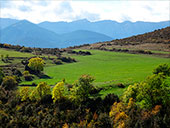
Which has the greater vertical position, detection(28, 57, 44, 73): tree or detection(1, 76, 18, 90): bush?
detection(28, 57, 44, 73): tree

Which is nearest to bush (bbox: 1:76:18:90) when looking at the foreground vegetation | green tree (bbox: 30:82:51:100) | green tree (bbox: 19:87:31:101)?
the foreground vegetation

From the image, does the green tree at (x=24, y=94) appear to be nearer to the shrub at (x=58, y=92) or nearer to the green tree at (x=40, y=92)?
the green tree at (x=40, y=92)

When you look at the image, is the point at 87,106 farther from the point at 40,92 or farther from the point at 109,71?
the point at 109,71

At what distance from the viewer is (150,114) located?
33.4 m

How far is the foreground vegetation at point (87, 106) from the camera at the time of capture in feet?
112

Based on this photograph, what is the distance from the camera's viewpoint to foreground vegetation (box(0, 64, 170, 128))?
112 feet

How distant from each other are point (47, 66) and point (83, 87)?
184 ft

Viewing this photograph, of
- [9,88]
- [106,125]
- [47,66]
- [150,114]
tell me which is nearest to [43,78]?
[9,88]

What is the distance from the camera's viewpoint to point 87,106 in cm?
4275

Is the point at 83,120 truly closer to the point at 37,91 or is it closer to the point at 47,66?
the point at 37,91

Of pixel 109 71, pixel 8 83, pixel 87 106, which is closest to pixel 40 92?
pixel 87 106

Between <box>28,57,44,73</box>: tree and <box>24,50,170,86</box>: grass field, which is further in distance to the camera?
<box>28,57,44,73</box>: tree

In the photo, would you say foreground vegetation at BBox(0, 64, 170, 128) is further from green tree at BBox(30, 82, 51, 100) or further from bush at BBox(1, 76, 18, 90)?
bush at BBox(1, 76, 18, 90)

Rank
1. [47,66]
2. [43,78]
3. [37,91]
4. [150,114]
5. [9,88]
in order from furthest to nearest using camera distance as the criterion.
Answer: [47,66] < [43,78] < [9,88] < [37,91] < [150,114]
